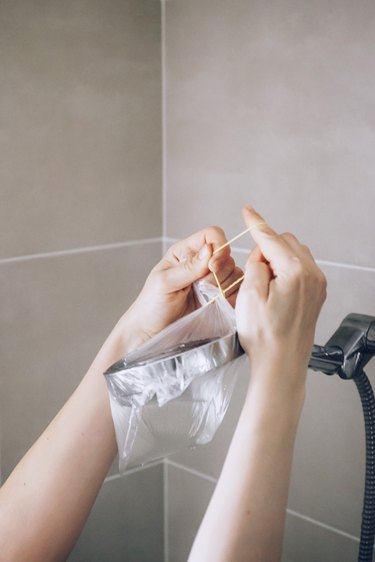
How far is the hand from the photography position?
0.87 meters

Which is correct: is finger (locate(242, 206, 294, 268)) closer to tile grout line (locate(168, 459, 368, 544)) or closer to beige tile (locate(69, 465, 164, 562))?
tile grout line (locate(168, 459, 368, 544))

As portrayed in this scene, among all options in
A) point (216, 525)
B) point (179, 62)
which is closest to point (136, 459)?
point (216, 525)

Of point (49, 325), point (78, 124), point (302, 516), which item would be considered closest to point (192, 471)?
point (302, 516)

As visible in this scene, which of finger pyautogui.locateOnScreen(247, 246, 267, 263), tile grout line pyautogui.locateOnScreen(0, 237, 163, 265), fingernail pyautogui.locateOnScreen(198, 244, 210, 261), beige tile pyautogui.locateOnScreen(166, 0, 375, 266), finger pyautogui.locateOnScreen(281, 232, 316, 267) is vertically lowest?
tile grout line pyautogui.locateOnScreen(0, 237, 163, 265)

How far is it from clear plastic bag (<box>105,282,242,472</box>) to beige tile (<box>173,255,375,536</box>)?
0.82 feet

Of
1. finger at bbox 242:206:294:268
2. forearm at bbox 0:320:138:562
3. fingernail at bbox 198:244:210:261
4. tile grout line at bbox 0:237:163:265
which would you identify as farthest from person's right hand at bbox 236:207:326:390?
tile grout line at bbox 0:237:163:265

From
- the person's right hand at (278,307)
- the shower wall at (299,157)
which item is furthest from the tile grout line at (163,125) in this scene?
the person's right hand at (278,307)

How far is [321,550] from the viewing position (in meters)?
1.13

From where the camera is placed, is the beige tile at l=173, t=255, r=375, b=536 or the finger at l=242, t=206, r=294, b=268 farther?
the beige tile at l=173, t=255, r=375, b=536

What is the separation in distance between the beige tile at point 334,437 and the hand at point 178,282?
0.20m

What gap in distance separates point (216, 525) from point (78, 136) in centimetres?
65

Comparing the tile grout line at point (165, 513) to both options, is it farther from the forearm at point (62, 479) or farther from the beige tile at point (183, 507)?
the forearm at point (62, 479)

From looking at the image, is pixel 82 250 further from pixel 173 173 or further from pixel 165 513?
pixel 165 513

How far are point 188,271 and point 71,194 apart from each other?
1.11ft
